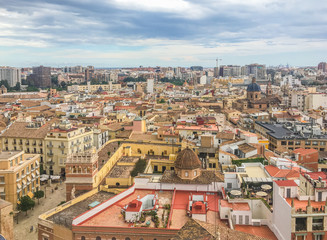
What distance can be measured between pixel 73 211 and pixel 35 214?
11.5 metres

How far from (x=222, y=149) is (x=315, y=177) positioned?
15.8 meters

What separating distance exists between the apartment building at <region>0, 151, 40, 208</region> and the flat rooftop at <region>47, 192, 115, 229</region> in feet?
34.7

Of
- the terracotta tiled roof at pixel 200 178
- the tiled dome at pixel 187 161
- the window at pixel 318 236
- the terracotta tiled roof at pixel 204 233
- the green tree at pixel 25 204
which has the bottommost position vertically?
the green tree at pixel 25 204

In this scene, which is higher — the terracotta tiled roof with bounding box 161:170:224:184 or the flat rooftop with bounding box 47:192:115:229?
the terracotta tiled roof with bounding box 161:170:224:184

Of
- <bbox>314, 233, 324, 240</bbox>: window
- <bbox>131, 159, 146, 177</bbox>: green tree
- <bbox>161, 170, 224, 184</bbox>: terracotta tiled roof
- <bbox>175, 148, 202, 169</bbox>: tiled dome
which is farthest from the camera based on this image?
<bbox>131, 159, 146, 177</bbox>: green tree

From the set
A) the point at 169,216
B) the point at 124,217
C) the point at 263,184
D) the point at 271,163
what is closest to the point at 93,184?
the point at 124,217

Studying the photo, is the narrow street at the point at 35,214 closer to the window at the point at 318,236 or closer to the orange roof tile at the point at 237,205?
the orange roof tile at the point at 237,205

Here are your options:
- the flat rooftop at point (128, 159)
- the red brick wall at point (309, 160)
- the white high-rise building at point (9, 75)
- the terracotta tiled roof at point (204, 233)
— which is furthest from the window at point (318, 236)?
the white high-rise building at point (9, 75)

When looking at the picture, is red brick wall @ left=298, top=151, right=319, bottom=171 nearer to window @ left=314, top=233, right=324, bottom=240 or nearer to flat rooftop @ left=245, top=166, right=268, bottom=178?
flat rooftop @ left=245, top=166, right=268, bottom=178

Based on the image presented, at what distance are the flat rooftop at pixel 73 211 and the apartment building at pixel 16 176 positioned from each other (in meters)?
10.6

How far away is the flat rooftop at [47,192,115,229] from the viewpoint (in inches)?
824

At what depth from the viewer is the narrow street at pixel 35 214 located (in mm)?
28284

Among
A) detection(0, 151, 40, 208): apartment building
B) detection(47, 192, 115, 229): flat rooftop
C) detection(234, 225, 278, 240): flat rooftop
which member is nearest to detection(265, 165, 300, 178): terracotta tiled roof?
detection(234, 225, 278, 240): flat rooftop

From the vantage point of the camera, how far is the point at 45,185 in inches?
1547
